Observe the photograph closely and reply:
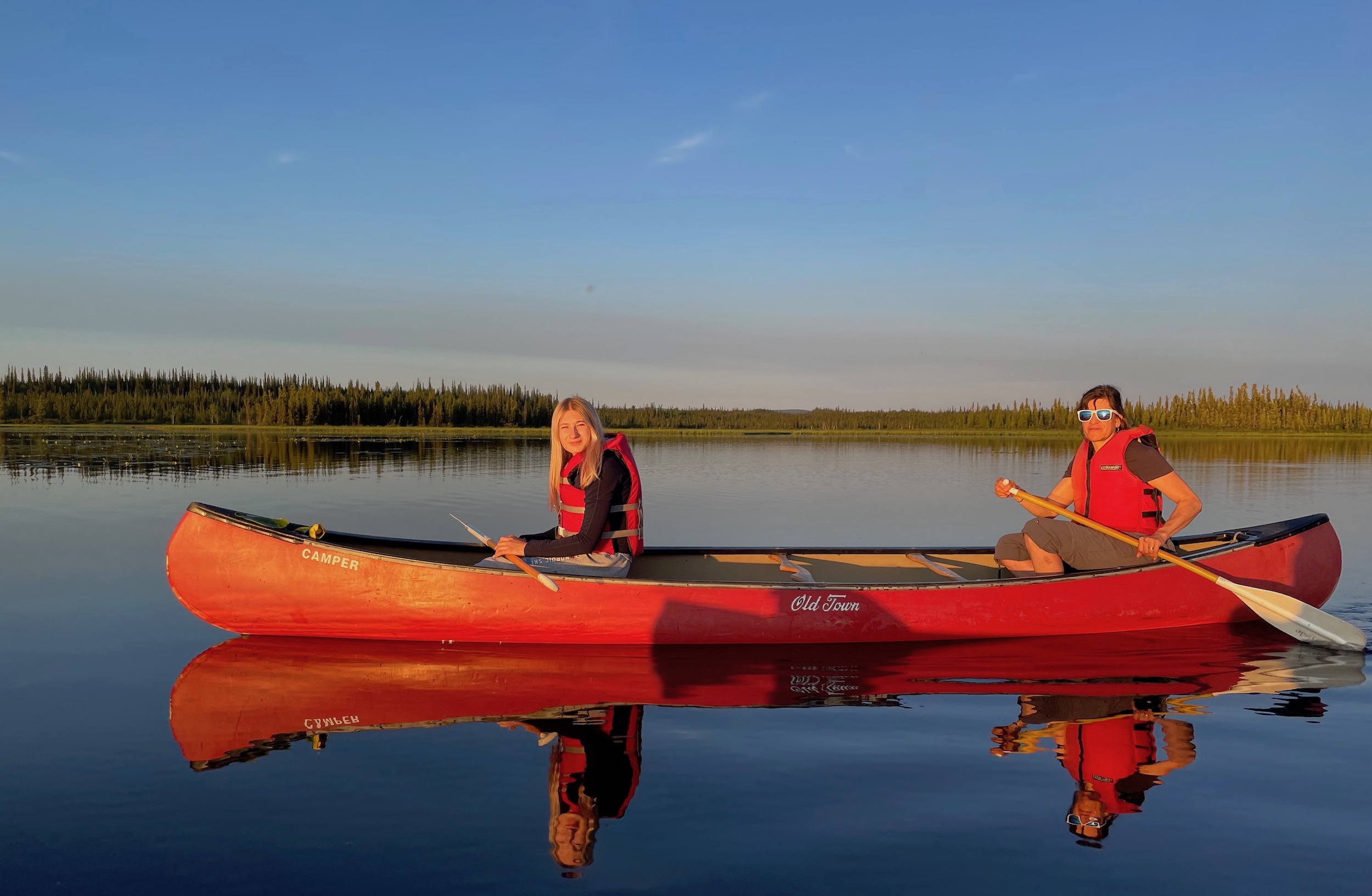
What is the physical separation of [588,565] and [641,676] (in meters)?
1.05

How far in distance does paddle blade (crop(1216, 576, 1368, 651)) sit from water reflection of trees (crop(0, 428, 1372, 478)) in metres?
19.8

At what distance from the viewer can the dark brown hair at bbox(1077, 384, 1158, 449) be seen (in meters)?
7.12

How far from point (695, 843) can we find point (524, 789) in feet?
3.21

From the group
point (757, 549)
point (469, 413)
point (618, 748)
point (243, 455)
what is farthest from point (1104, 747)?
point (469, 413)

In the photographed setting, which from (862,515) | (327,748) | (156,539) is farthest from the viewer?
(862,515)

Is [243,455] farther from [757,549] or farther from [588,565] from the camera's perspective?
[588,565]

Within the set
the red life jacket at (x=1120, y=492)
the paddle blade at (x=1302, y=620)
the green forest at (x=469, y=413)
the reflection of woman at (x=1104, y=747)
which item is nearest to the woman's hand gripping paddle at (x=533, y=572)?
the reflection of woman at (x=1104, y=747)

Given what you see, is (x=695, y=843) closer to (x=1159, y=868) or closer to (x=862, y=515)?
(x=1159, y=868)

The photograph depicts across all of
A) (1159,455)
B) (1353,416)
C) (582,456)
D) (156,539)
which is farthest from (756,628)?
(1353,416)

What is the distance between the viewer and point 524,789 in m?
4.25

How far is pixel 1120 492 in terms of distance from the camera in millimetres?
7297

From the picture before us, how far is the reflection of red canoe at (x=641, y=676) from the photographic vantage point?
5.39m

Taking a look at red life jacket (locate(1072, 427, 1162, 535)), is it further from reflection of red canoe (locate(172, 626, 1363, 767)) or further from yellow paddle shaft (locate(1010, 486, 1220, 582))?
reflection of red canoe (locate(172, 626, 1363, 767))

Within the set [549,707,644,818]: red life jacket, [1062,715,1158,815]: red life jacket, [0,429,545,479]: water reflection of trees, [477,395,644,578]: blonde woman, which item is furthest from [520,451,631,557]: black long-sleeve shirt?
[0,429,545,479]: water reflection of trees
